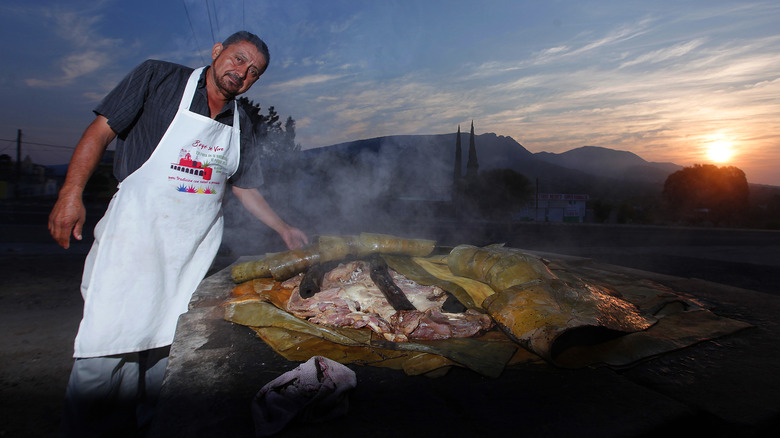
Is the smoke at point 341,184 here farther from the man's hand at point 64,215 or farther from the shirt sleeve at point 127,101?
the man's hand at point 64,215

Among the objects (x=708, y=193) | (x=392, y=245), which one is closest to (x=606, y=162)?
(x=708, y=193)

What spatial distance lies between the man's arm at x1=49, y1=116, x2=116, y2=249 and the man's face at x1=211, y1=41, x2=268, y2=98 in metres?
0.57

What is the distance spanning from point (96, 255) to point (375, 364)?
1412mm

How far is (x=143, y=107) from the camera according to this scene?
190cm

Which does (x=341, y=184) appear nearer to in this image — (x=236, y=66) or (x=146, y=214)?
(x=236, y=66)

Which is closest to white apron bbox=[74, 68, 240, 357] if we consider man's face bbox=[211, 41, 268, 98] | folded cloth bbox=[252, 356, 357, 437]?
man's face bbox=[211, 41, 268, 98]

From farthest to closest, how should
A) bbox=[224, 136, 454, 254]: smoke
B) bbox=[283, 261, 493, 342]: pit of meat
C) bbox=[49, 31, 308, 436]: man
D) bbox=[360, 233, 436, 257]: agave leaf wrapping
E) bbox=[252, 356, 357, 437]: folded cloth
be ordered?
bbox=[224, 136, 454, 254]: smoke < bbox=[360, 233, 436, 257]: agave leaf wrapping < bbox=[283, 261, 493, 342]: pit of meat < bbox=[49, 31, 308, 436]: man < bbox=[252, 356, 357, 437]: folded cloth

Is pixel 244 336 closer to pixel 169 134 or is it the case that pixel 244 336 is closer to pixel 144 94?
pixel 169 134

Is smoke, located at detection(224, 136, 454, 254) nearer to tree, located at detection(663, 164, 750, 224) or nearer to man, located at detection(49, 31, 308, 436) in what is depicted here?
man, located at detection(49, 31, 308, 436)

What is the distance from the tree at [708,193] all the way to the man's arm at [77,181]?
38.2 m

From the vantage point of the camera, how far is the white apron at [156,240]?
175cm

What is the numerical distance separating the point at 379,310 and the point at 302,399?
1.10 meters

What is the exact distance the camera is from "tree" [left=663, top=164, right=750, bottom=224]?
1253 inches

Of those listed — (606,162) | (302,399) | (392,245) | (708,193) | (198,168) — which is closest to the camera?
(302,399)
